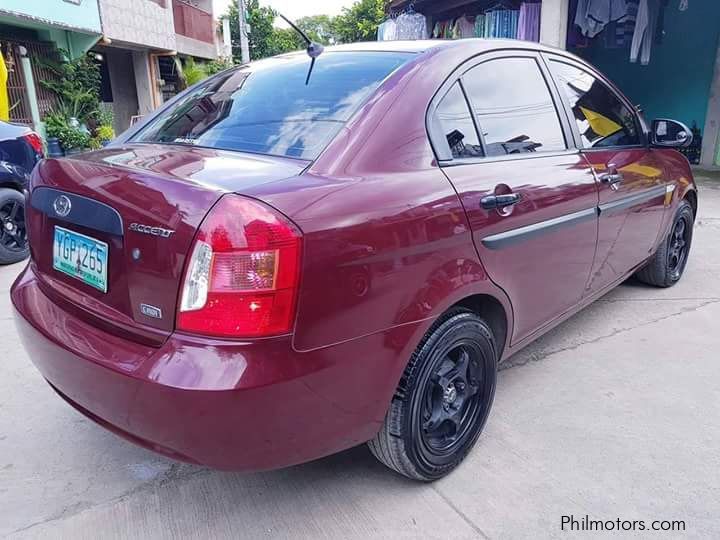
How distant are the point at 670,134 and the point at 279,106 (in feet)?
8.57

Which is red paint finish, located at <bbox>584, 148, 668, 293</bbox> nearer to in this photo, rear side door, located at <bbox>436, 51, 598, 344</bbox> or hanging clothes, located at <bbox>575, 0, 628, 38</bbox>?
rear side door, located at <bbox>436, 51, 598, 344</bbox>

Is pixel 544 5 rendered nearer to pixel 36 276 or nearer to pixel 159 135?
pixel 159 135

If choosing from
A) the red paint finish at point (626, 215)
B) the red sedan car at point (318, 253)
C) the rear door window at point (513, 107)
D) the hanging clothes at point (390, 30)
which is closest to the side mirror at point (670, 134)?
the red paint finish at point (626, 215)

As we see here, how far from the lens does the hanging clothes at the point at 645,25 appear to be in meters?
8.02

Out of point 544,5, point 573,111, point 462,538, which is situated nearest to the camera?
point 462,538

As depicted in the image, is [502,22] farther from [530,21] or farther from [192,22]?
[192,22]

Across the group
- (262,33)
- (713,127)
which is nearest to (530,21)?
(713,127)

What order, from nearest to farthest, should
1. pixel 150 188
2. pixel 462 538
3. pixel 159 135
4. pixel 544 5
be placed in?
pixel 150 188 < pixel 462 538 < pixel 159 135 < pixel 544 5

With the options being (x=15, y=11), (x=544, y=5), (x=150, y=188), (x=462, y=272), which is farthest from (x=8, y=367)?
(x=15, y=11)

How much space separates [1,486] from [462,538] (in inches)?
68.0

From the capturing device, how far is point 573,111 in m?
2.87

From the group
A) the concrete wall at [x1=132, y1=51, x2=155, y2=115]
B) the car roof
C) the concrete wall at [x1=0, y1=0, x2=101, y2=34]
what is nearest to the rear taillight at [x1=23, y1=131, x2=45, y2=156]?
the car roof

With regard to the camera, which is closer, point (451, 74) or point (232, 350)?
point (232, 350)

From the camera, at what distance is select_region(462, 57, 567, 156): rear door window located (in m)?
2.32
